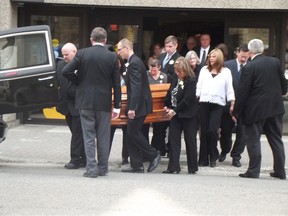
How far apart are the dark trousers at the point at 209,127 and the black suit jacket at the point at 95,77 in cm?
168

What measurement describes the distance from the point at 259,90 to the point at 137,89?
162 centimetres

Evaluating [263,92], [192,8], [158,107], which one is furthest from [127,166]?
[192,8]

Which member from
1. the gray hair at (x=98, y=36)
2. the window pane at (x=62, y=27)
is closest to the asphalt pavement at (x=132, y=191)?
the gray hair at (x=98, y=36)

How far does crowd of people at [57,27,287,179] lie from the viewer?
870 cm

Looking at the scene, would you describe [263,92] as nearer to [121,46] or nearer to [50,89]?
[121,46]

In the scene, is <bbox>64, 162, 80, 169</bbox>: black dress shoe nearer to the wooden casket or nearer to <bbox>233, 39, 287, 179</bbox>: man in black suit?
the wooden casket

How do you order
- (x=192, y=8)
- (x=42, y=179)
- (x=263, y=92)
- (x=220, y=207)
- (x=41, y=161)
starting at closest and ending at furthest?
(x=220, y=207)
(x=42, y=179)
(x=263, y=92)
(x=41, y=161)
(x=192, y=8)

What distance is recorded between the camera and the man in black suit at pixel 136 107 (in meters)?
9.02

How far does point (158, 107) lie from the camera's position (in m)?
9.82

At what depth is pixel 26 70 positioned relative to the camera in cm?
927

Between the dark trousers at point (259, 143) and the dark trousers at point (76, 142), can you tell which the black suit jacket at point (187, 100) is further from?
the dark trousers at point (76, 142)

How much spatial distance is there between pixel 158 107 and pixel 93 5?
13.0 feet

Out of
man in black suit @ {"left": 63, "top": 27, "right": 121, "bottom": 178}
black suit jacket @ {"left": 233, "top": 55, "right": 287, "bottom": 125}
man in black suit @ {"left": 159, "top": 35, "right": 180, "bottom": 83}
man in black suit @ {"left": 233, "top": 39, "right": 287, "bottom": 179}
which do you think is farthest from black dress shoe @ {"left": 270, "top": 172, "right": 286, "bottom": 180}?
man in black suit @ {"left": 63, "top": 27, "right": 121, "bottom": 178}

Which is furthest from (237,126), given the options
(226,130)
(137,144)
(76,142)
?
(76,142)
